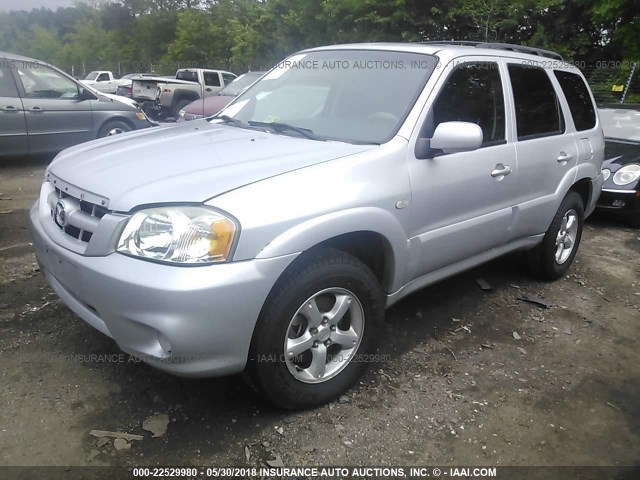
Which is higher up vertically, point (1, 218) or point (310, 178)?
point (310, 178)

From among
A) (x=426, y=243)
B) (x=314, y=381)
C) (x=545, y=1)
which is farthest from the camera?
(x=545, y=1)

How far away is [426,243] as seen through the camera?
292cm

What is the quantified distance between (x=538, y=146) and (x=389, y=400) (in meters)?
2.15

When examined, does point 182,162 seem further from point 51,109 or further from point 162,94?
point 162,94

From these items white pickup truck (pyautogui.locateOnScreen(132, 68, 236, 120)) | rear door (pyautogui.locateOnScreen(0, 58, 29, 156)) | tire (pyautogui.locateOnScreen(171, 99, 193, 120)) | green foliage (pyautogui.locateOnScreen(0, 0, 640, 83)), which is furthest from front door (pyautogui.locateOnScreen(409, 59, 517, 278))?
tire (pyautogui.locateOnScreen(171, 99, 193, 120))

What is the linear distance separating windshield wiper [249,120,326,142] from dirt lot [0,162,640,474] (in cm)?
136

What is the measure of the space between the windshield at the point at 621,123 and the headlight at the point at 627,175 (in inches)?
43.0

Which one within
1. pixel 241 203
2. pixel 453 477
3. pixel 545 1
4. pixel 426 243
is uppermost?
pixel 545 1

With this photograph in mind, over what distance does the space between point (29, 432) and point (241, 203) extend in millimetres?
1401

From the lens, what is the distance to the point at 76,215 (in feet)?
7.82

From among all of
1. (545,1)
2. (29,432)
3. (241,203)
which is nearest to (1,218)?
(29,432)

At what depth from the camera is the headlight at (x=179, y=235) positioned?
2080mm

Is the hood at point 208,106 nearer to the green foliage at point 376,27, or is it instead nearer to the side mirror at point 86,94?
the side mirror at point 86,94

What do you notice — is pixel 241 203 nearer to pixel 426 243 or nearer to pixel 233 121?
pixel 426 243
